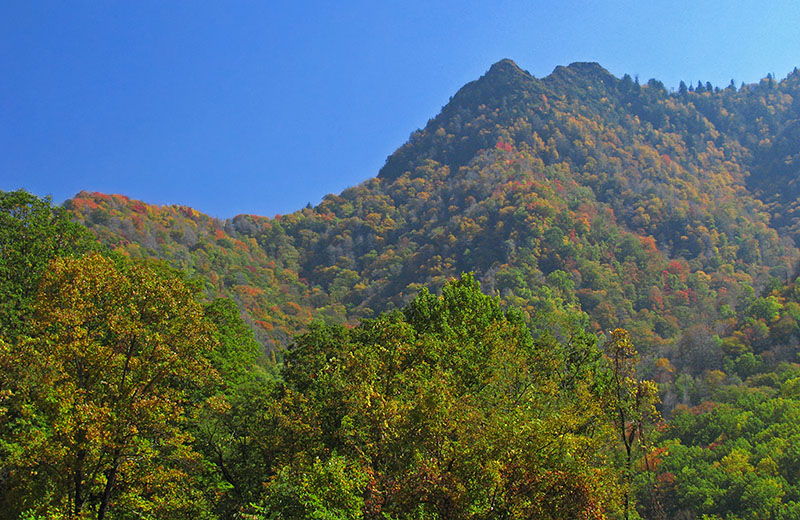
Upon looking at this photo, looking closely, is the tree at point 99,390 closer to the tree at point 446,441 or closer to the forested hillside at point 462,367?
the forested hillside at point 462,367

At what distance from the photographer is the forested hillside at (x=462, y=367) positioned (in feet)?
42.5

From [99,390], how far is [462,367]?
11.0 meters

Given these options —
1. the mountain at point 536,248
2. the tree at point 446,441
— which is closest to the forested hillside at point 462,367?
the tree at point 446,441

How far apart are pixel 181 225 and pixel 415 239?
6610 centimetres

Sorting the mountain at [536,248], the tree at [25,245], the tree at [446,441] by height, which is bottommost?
the tree at [446,441]

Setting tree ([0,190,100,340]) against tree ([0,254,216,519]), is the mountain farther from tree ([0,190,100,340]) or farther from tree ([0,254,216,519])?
tree ([0,254,216,519])

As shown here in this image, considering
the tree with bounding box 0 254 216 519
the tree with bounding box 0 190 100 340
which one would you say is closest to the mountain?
the tree with bounding box 0 190 100 340

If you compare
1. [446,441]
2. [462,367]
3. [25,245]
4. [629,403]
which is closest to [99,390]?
[446,441]

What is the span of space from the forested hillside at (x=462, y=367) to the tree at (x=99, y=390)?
0.11 m

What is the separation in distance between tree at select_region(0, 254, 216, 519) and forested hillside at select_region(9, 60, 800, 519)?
0.11 m

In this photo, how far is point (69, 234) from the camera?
98.3 ft

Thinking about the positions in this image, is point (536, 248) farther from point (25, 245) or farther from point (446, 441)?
point (446, 441)

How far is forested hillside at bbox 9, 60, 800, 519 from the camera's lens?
13.0m

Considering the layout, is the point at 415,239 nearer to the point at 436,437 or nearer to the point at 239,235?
the point at 239,235
